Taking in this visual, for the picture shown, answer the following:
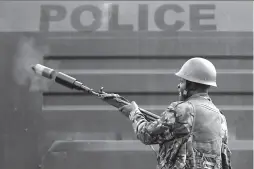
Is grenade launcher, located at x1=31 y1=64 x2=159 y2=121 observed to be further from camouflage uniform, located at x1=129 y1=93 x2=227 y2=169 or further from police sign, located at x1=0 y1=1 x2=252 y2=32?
police sign, located at x1=0 y1=1 x2=252 y2=32

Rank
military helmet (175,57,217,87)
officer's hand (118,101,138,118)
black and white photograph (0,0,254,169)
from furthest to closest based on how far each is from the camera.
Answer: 1. black and white photograph (0,0,254,169)
2. officer's hand (118,101,138,118)
3. military helmet (175,57,217,87)

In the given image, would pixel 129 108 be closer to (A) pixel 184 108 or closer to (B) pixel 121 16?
(A) pixel 184 108

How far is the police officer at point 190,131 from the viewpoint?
1476 millimetres

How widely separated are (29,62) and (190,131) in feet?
4.58

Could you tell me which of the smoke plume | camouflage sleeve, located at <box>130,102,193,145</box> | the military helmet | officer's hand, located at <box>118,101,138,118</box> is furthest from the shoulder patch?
the smoke plume

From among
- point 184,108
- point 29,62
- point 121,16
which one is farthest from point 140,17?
point 184,108

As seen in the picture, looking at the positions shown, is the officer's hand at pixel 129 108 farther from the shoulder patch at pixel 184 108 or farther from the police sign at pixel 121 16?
the police sign at pixel 121 16

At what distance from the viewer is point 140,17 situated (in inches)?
99.5

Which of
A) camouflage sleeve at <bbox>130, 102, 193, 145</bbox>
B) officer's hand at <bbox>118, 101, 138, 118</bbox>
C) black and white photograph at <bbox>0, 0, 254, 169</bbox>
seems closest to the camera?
camouflage sleeve at <bbox>130, 102, 193, 145</bbox>

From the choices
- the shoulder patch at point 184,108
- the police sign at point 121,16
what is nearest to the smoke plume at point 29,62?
the police sign at point 121,16

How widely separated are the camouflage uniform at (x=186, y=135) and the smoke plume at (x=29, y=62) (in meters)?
1.13

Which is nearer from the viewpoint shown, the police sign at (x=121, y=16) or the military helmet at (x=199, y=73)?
the military helmet at (x=199, y=73)

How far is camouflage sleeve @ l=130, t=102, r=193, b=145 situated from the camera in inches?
57.6

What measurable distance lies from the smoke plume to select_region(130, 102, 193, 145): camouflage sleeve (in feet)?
3.80
